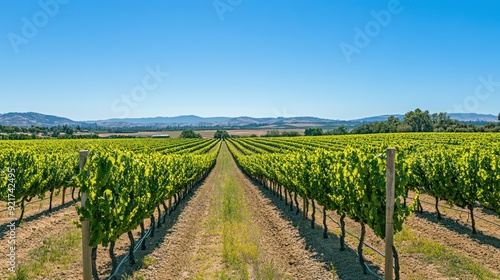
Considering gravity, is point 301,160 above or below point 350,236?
above

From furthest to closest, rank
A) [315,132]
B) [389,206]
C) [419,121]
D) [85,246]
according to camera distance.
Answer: [315,132], [419,121], [389,206], [85,246]

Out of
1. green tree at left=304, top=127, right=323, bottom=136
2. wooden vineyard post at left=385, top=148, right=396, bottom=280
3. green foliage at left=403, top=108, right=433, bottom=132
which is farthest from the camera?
green tree at left=304, top=127, right=323, bottom=136

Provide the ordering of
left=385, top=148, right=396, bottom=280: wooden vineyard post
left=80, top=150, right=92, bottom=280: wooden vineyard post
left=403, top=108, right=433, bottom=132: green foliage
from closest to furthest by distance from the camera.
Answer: left=80, top=150, right=92, bottom=280: wooden vineyard post
left=385, top=148, right=396, bottom=280: wooden vineyard post
left=403, top=108, right=433, bottom=132: green foliage

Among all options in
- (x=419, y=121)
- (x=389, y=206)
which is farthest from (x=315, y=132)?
(x=389, y=206)

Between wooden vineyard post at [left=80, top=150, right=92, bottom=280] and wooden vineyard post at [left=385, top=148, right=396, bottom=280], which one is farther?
wooden vineyard post at [left=385, top=148, right=396, bottom=280]

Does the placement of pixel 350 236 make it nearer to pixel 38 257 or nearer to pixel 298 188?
pixel 298 188

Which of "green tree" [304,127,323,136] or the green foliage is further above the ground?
the green foliage

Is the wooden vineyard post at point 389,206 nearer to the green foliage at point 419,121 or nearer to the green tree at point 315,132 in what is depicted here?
the green foliage at point 419,121

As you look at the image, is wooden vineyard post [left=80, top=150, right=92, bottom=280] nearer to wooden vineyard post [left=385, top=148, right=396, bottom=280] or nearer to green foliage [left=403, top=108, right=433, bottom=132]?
wooden vineyard post [left=385, top=148, right=396, bottom=280]

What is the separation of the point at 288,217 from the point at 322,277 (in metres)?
7.89

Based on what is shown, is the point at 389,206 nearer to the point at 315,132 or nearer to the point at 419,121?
the point at 419,121

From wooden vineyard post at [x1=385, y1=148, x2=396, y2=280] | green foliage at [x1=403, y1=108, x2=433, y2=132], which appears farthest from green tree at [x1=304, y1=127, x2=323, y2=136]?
wooden vineyard post at [x1=385, y1=148, x2=396, y2=280]

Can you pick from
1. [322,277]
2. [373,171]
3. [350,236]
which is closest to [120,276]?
[322,277]

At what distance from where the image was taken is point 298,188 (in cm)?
1644
